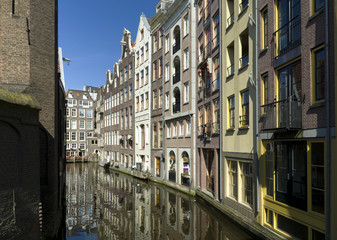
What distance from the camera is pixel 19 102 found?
30.5 ft

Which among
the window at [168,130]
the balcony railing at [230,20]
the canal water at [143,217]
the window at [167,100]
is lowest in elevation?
the canal water at [143,217]

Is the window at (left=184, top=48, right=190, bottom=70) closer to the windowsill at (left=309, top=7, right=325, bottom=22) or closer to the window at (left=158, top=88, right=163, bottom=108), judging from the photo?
the window at (left=158, top=88, right=163, bottom=108)

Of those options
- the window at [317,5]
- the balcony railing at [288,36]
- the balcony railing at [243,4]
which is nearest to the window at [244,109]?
the balcony railing at [288,36]

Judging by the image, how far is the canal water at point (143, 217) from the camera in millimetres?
13844

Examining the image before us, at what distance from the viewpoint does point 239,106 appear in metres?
15.8

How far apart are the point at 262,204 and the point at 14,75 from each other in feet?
38.6

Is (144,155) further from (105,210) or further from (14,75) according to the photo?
(14,75)

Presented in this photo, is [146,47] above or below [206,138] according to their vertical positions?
above

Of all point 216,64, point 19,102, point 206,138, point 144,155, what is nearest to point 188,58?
point 216,64

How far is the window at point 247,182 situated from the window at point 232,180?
2.49 ft

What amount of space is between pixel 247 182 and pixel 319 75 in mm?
7162

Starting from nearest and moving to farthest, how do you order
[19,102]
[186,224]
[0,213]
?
1. [0,213]
2. [19,102]
3. [186,224]

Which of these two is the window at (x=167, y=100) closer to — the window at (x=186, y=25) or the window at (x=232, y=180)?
the window at (x=186, y=25)

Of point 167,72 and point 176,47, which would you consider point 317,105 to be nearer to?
point 176,47
